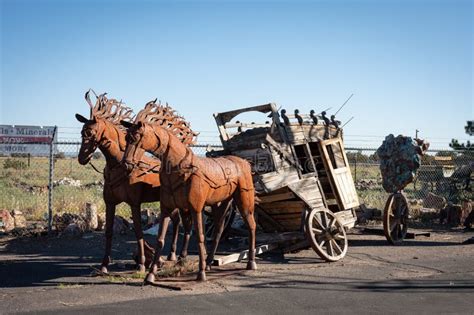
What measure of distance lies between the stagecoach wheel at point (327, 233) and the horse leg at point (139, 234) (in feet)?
9.42

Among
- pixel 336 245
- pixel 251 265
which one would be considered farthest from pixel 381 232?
pixel 251 265

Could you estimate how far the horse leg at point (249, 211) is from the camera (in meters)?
8.94

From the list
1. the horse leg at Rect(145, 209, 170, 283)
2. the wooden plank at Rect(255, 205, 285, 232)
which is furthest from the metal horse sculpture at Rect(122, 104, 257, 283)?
the wooden plank at Rect(255, 205, 285, 232)

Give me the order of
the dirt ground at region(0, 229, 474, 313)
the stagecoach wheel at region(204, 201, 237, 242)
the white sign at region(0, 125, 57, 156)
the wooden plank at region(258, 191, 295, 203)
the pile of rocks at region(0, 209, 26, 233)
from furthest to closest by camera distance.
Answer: the pile of rocks at region(0, 209, 26, 233)
the white sign at region(0, 125, 57, 156)
the stagecoach wheel at region(204, 201, 237, 242)
the wooden plank at region(258, 191, 295, 203)
the dirt ground at region(0, 229, 474, 313)

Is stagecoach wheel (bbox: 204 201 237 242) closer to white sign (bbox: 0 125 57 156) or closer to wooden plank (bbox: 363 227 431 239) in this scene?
wooden plank (bbox: 363 227 431 239)

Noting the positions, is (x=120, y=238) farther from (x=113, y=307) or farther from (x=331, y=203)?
(x=113, y=307)

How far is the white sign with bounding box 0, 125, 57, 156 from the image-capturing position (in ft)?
40.7

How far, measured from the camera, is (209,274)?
8.51 meters

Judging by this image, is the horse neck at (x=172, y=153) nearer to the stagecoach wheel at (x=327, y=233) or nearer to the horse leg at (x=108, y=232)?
the horse leg at (x=108, y=232)

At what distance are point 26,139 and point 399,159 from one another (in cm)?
857

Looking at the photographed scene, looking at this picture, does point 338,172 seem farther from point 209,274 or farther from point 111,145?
point 111,145

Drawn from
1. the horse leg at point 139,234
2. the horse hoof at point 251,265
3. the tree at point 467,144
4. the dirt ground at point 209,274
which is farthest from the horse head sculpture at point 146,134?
the tree at point 467,144

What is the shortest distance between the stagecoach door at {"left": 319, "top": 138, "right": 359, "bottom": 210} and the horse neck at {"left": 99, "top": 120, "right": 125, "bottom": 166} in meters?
3.93

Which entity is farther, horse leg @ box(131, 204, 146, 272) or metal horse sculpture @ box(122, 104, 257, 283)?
horse leg @ box(131, 204, 146, 272)
